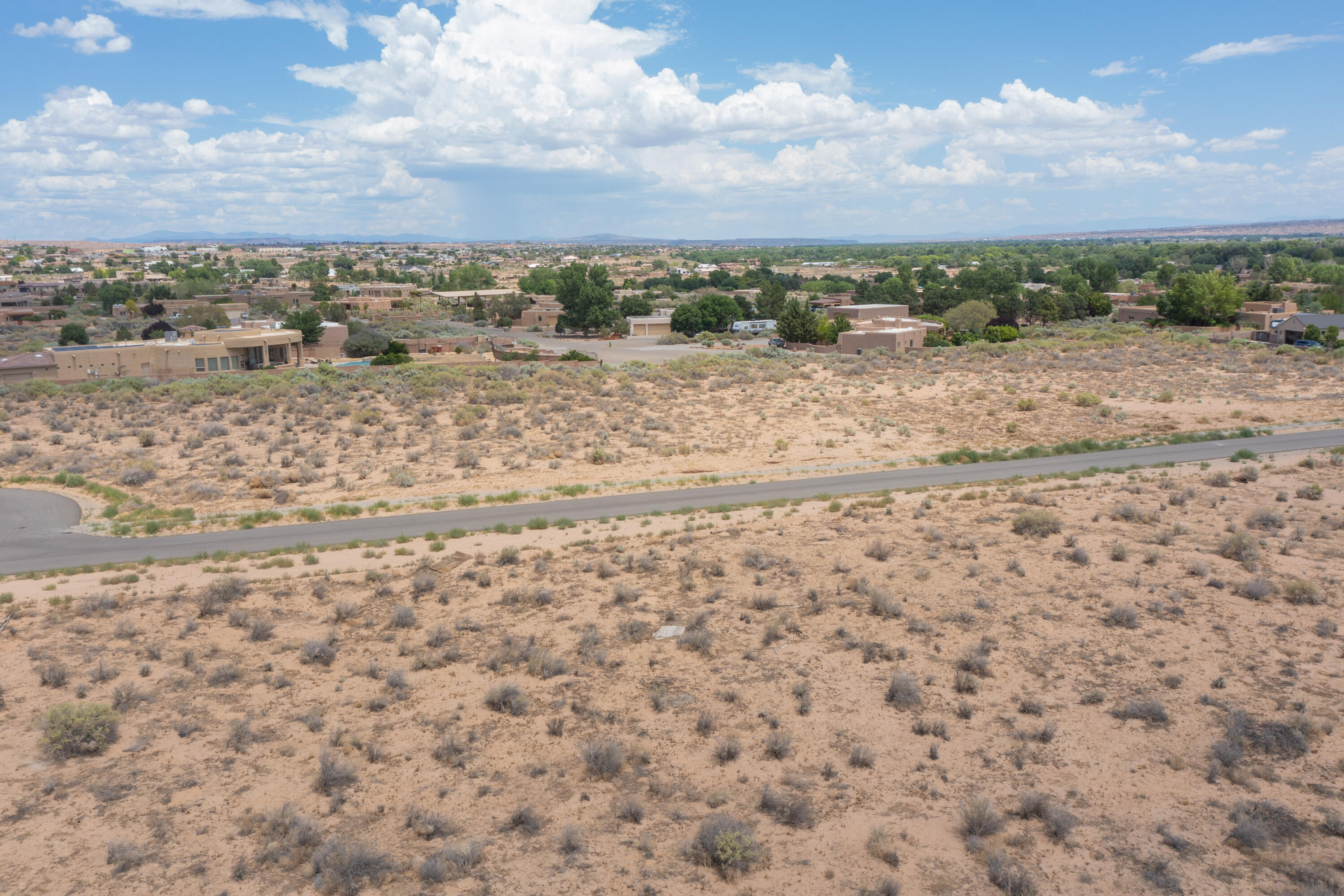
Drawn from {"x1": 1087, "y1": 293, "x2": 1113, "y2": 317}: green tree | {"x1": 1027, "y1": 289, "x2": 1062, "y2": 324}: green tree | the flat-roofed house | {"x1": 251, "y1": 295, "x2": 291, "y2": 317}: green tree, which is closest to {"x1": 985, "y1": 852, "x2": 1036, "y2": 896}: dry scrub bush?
the flat-roofed house

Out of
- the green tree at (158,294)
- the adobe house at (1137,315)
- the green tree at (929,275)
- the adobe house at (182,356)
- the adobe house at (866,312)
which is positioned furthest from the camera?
the green tree at (929,275)

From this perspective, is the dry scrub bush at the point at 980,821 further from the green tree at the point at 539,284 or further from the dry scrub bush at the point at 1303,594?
the green tree at the point at 539,284

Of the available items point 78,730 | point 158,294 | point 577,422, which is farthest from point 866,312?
point 158,294

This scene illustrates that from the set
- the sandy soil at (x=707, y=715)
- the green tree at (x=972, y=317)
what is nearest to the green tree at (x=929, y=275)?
the green tree at (x=972, y=317)

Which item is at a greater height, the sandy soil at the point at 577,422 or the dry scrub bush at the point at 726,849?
the sandy soil at the point at 577,422

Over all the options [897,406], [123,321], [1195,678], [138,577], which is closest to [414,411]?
[138,577]

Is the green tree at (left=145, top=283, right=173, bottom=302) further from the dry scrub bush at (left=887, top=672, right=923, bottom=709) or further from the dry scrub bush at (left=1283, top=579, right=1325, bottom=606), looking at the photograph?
the dry scrub bush at (left=1283, top=579, right=1325, bottom=606)
